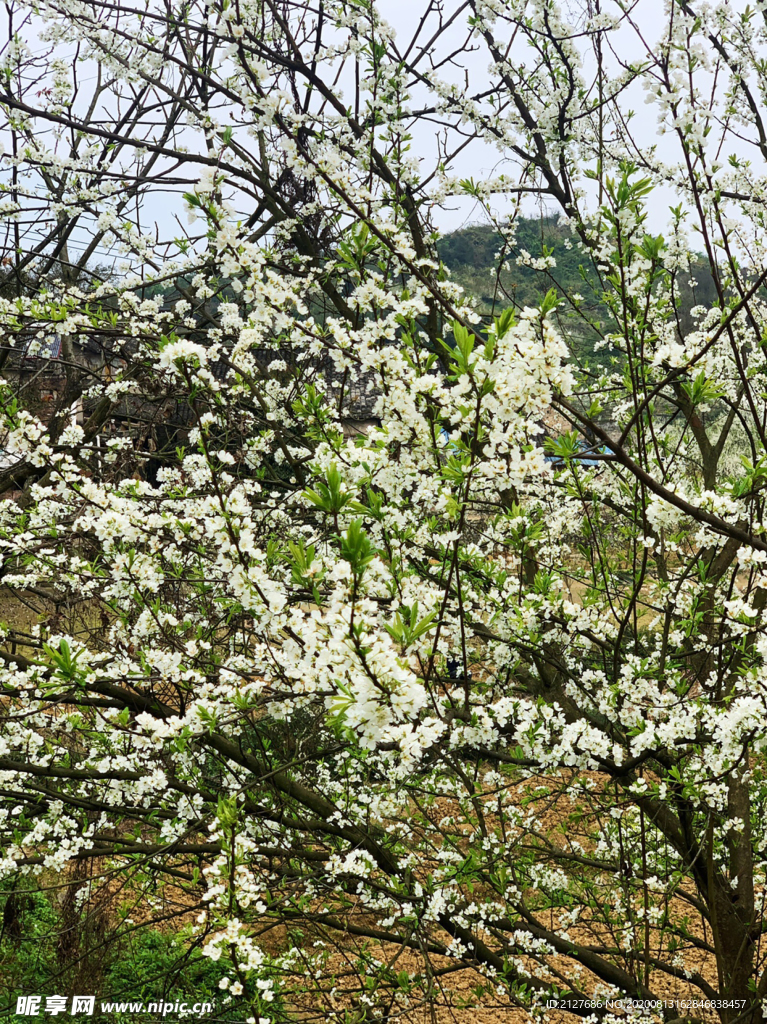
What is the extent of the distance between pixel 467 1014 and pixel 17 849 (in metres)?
3.72

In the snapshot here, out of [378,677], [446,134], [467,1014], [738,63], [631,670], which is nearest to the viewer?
[378,677]

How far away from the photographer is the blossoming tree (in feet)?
6.93

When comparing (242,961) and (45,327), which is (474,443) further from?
(45,327)

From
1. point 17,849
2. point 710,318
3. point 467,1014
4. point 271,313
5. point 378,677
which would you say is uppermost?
point 710,318

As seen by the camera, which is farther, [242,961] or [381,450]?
[381,450]

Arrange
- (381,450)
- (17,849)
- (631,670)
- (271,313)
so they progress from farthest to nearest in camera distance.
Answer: (17,849) → (271,313) → (631,670) → (381,450)

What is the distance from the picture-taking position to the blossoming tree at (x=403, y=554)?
2113mm

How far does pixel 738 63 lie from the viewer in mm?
3553

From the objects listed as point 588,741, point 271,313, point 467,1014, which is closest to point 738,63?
point 271,313

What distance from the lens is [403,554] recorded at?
278 cm

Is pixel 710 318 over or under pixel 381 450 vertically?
over

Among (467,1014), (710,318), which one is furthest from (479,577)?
(467,1014)

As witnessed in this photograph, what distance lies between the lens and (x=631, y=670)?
112 inches

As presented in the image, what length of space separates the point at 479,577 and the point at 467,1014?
13.3 feet
